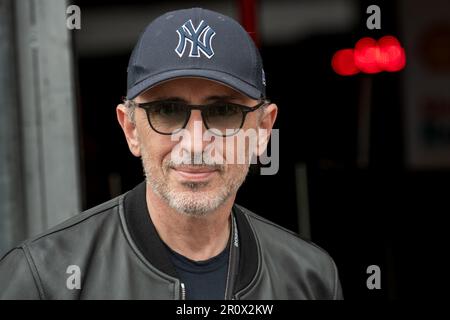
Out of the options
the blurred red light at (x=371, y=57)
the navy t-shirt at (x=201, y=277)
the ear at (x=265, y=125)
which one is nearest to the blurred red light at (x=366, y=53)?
the blurred red light at (x=371, y=57)

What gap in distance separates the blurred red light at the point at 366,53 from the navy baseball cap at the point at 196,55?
4.97ft

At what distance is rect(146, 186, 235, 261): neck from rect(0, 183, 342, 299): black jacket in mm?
34

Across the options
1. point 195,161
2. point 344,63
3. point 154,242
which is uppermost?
point 344,63

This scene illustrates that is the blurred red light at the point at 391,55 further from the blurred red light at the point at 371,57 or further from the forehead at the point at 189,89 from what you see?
the forehead at the point at 189,89

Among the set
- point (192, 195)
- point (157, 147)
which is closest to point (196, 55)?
point (157, 147)

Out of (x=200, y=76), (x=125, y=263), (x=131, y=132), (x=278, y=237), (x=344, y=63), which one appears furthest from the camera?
(x=344, y=63)

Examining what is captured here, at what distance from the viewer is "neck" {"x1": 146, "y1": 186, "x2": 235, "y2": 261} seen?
234 centimetres

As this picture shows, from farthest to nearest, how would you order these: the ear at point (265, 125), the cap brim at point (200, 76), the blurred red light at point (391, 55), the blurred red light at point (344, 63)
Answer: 1. the blurred red light at point (344, 63)
2. the blurred red light at point (391, 55)
3. the ear at point (265, 125)
4. the cap brim at point (200, 76)

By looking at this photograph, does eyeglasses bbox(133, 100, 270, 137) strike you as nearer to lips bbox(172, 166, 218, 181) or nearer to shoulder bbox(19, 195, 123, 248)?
lips bbox(172, 166, 218, 181)

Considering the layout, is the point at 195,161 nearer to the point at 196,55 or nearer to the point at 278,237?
the point at 196,55

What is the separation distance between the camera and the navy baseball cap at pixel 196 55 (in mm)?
2205

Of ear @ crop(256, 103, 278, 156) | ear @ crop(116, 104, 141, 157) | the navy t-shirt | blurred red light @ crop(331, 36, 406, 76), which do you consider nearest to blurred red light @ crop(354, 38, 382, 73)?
blurred red light @ crop(331, 36, 406, 76)

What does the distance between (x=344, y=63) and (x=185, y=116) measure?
77.4 inches

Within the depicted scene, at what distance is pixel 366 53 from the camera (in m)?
3.76
